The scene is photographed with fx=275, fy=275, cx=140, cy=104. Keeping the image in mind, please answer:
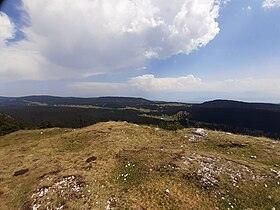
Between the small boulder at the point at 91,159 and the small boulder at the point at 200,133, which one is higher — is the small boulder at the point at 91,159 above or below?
below

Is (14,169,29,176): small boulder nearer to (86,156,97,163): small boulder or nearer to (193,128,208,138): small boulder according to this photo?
(86,156,97,163): small boulder

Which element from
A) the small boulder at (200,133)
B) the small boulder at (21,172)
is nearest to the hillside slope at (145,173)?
the small boulder at (21,172)

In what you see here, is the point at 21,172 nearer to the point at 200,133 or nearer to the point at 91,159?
the point at 91,159

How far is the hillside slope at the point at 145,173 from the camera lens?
1072 inches

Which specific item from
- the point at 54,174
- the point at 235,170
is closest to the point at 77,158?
the point at 54,174

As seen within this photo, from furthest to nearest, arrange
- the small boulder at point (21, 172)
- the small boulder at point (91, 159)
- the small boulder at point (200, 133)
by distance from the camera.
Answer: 1. the small boulder at point (200, 133)
2. the small boulder at point (91, 159)
3. the small boulder at point (21, 172)

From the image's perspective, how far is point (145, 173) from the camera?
3169cm

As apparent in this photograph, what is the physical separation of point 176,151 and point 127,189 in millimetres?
11083

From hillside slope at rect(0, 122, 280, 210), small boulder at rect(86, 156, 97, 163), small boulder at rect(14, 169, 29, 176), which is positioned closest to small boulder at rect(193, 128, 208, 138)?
hillside slope at rect(0, 122, 280, 210)

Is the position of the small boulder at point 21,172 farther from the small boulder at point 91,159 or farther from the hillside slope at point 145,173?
the small boulder at point 91,159

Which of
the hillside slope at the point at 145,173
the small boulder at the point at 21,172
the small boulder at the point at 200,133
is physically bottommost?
the small boulder at the point at 21,172

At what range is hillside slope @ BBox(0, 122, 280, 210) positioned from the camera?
89.3ft

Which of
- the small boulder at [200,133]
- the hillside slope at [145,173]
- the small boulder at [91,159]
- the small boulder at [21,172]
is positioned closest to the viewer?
the hillside slope at [145,173]

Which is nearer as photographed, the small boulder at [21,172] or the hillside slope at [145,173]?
the hillside slope at [145,173]
